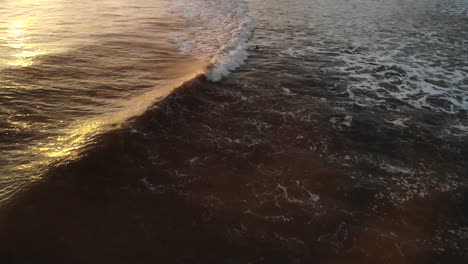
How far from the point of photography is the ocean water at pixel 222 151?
442 centimetres

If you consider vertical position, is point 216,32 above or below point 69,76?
above

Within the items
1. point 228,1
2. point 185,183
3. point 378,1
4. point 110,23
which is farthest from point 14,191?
point 378,1

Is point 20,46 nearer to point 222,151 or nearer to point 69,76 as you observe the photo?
point 69,76

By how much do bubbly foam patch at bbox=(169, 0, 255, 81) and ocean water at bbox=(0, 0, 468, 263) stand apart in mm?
146

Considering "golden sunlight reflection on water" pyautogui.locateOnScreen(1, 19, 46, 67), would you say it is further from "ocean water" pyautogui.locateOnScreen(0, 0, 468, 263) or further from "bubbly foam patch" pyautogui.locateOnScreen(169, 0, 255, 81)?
"bubbly foam patch" pyautogui.locateOnScreen(169, 0, 255, 81)

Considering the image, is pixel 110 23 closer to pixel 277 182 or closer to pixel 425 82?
pixel 277 182

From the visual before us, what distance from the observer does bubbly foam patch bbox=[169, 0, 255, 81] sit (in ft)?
35.4

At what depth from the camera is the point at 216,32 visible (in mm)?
13992

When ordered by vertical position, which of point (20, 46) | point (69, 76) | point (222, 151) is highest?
point (20, 46)

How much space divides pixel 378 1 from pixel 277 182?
23840mm

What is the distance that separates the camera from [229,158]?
238 inches

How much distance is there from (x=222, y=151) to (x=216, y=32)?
9.12 meters

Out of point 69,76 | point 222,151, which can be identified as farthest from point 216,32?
point 222,151

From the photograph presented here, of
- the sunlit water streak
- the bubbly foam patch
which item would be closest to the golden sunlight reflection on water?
the sunlit water streak
